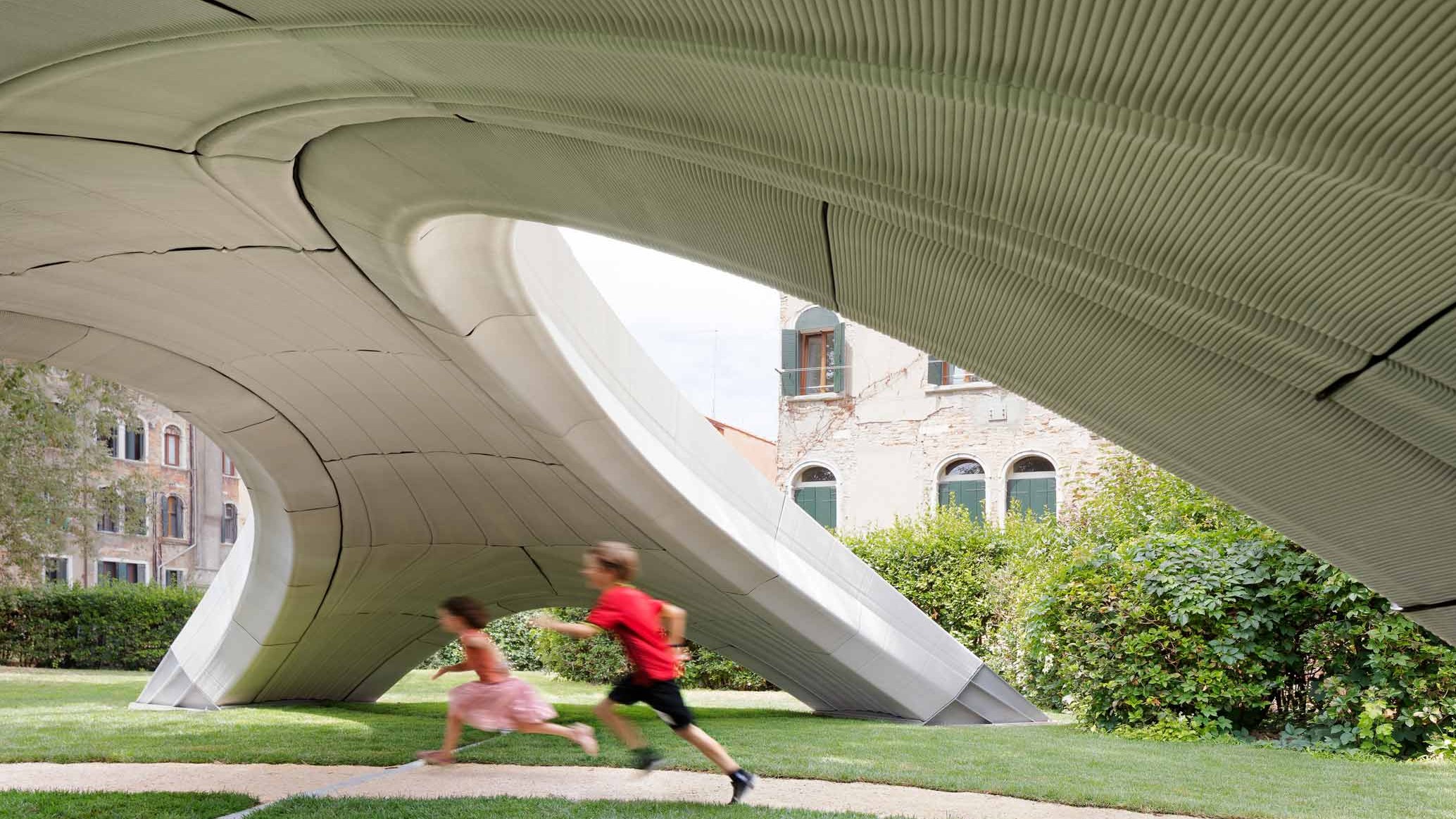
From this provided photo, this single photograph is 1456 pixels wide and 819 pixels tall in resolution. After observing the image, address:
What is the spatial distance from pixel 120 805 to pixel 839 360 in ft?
74.6

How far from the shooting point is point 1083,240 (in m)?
3.42

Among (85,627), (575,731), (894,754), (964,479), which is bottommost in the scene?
(85,627)

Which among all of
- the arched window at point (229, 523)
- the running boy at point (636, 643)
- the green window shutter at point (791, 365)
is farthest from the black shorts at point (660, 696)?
the arched window at point (229, 523)

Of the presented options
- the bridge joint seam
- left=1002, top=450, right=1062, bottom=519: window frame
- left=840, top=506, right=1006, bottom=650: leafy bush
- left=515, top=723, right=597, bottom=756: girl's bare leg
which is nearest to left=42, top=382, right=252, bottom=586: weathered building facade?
left=1002, top=450, right=1062, bottom=519: window frame

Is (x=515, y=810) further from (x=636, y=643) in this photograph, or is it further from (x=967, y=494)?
(x=967, y=494)

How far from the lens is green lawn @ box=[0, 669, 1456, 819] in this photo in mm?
7305

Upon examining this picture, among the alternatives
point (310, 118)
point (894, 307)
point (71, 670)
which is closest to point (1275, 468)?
point (894, 307)

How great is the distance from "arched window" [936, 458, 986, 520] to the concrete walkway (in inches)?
736

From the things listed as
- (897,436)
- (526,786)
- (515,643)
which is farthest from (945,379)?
(526,786)

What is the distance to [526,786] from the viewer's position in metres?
7.25

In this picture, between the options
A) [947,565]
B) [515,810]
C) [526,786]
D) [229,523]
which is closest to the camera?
[515,810]

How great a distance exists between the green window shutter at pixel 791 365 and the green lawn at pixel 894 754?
Answer: 16.0 m

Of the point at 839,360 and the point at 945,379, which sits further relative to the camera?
the point at 839,360

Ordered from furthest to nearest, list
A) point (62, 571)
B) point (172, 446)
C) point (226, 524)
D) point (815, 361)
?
point (226, 524) → point (172, 446) → point (62, 571) → point (815, 361)
